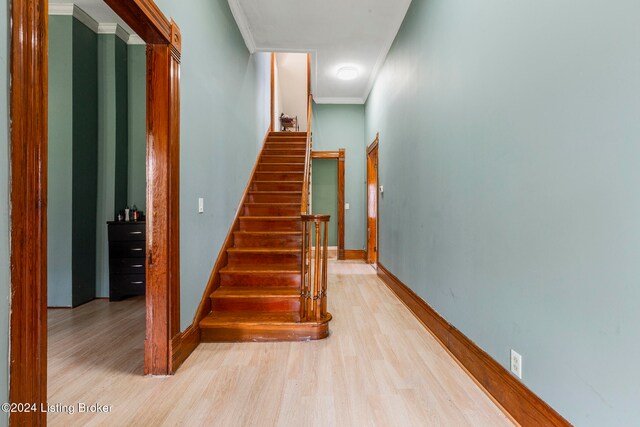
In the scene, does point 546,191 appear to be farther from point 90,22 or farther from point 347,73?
point 90,22

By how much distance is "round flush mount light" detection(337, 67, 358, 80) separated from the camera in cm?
494

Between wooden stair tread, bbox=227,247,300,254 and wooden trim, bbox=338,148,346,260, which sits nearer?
wooden stair tread, bbox=227,247,300,254

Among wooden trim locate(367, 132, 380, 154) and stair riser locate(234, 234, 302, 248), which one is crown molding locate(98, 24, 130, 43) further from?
wooden trim locate(367, 132, 380, 154)

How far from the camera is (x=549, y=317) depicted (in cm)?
132

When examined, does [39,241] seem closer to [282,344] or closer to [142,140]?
[282,344]

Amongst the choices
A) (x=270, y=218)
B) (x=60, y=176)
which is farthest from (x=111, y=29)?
(x=270, y=218)

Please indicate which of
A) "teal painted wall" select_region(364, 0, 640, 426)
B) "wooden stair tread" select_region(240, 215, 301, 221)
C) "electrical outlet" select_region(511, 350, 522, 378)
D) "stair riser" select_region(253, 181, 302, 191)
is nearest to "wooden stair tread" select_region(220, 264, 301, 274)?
"wooden stair tread" select_region(240, 215, 301, 221)

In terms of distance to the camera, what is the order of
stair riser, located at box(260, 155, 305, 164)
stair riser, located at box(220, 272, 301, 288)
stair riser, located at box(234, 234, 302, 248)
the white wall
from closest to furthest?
stair riser, located at box(220, 272, 301, 288) < stair riser, located at box(234, 234, 302, 248) < stair riser, located at box(260, 155, 305, 164) < the white wall

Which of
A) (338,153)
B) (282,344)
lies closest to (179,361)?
(282,344)

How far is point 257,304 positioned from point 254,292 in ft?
0.39

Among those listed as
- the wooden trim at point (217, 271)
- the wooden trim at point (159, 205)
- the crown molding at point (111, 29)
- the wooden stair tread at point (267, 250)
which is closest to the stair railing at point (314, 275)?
the wooden stair tread at point (267, 250)

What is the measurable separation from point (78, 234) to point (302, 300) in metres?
2.68

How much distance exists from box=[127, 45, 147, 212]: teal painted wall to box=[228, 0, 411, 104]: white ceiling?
144 centimetres

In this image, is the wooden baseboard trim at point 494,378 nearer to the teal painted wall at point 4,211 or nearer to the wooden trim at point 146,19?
the teal painted wall at point 4,211
